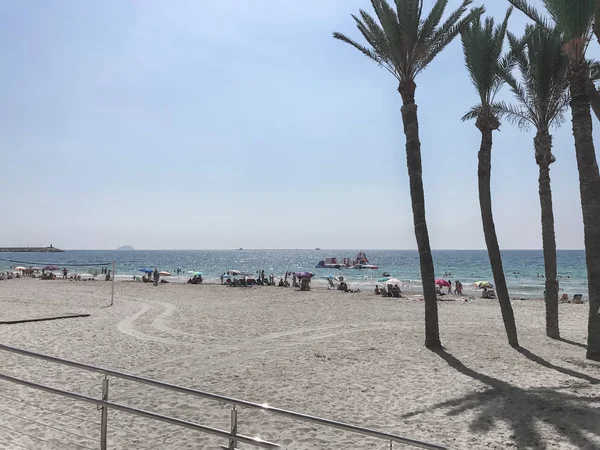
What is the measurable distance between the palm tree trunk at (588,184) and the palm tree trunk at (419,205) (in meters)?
3.42

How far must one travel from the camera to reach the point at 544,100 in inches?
511

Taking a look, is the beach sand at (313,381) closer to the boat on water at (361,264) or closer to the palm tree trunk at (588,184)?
the palm tree trunk at (588,184)

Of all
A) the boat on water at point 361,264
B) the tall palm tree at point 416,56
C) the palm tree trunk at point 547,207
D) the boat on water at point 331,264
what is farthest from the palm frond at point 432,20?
the boat on water at point 331,264

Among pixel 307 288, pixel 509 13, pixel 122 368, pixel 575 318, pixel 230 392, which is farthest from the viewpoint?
pixel 307 288

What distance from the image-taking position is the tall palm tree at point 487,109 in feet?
39.9

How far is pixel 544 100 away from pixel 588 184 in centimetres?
408

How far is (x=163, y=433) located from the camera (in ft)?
20.0

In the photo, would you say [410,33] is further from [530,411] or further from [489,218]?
[530,411]

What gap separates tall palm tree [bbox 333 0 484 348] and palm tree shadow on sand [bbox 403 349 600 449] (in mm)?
3568

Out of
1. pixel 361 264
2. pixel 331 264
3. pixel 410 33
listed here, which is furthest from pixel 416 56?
pixel 331 264

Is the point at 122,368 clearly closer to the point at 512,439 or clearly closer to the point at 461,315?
the point at 512,439

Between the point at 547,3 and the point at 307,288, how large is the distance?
28011mm

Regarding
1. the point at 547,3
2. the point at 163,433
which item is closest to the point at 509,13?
the point at 547,3

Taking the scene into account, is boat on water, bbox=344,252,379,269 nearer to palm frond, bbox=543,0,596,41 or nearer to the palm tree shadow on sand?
palm frond, bbox=543,0,596,41
